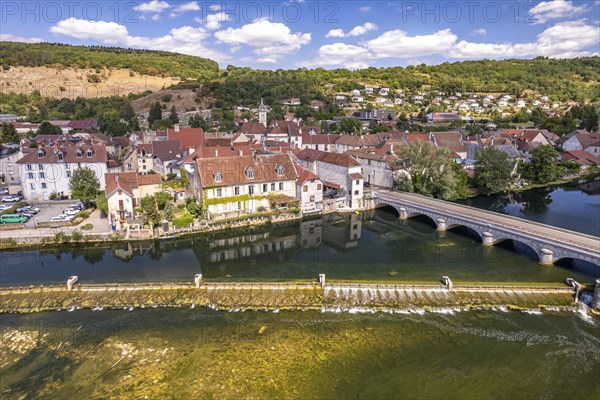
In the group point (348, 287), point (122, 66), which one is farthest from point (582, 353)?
point (122, 66)

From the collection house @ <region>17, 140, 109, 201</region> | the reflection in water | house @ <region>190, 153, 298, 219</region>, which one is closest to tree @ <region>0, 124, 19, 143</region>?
house @ <region>17, 140, 109, 201</region>

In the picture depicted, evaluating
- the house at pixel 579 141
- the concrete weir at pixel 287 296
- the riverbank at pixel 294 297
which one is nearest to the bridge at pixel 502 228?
the riverbank at pixel 294 297

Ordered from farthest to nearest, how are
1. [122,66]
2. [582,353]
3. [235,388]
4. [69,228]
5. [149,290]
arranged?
[122,66]
[69,228]
[149,290]
[582,353]
[235,388]

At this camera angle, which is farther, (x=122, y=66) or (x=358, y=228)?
(x=122, y=66)

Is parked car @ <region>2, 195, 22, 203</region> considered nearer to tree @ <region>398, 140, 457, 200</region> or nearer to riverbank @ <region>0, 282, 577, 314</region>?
riverbank @ <region>0, 282, 577, 314</region>

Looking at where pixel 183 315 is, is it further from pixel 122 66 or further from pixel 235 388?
pixel 122 66

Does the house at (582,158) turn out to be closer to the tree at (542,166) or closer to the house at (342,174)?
the tree at (542,166)
